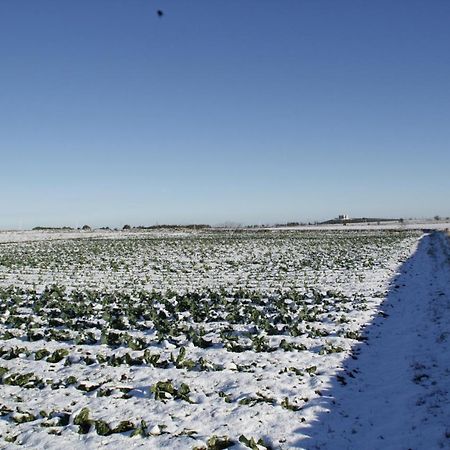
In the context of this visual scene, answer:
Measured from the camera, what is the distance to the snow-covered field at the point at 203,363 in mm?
7344

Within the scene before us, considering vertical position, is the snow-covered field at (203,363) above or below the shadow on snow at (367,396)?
above

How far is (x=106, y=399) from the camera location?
27.9ft

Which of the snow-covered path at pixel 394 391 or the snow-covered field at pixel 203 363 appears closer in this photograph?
the snow-covered path at pixel 394 391

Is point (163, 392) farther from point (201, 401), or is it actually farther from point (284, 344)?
point (284, 344)

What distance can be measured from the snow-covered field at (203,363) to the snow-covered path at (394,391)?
0.05 m

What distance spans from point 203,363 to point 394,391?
4.05m

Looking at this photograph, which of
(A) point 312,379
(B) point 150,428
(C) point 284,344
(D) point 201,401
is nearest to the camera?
(B) point 150,428

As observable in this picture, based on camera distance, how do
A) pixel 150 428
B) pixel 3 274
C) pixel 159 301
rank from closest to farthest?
pixel 150 428 < pixel 159 301 < pixel 3 274

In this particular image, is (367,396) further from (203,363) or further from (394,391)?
(203,363)

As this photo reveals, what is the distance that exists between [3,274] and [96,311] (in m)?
14.5

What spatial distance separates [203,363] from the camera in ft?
33.5

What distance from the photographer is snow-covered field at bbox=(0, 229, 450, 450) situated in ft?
24.1

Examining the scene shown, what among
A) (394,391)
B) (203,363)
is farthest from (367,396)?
(203,363)

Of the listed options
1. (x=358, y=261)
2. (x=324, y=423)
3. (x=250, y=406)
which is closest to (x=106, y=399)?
(x=250, y=406)
